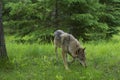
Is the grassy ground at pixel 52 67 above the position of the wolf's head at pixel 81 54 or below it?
below

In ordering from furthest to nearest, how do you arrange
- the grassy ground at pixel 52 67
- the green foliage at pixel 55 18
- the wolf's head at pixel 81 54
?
the green foliage at pixel 55 18
the wolf's head at pixel 81 54
the grassy ground at pixel 52 67

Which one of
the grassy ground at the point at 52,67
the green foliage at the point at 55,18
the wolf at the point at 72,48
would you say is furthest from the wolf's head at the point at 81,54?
the green foliage at the point at 55,18

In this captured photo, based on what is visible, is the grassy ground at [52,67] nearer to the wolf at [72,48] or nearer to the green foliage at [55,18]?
the wolf at [72,48]

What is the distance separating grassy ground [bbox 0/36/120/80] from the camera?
23.5 feet

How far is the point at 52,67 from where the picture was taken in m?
7.94

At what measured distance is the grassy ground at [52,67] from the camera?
7.16 meters

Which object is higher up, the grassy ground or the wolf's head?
the wolf's head

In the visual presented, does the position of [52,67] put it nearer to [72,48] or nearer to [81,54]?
[72,48]

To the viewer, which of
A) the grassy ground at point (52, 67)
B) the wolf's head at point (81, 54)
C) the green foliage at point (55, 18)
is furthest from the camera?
the green foliage at point (55, 18)

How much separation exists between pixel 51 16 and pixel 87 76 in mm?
8340

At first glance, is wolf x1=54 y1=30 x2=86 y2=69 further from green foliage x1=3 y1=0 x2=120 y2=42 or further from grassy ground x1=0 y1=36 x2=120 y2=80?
green foliage x1=3 y1=0 x2=120 y2=42

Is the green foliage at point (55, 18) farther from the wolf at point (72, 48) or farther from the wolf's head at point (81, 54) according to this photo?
the wolf's head at point (81, 54)

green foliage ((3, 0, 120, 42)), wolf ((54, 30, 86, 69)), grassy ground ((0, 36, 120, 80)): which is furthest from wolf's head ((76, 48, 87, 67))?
green foliage ((3, 0, 120, 42))

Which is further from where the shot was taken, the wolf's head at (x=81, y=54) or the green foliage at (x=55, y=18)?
the green foliage at (x=55, y=18)
